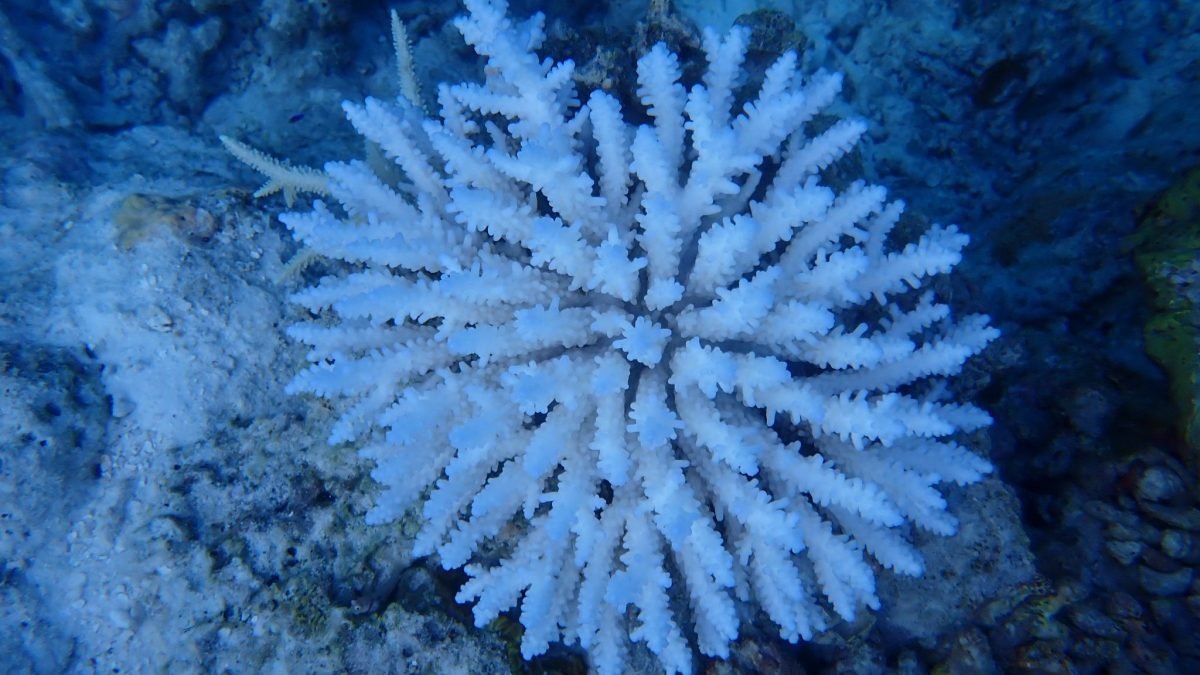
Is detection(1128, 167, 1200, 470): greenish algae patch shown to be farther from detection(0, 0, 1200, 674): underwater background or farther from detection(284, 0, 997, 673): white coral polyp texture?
detection(284, 0, 997, 673): white coral polyp texture

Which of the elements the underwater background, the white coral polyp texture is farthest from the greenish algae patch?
the white coral polyp texture

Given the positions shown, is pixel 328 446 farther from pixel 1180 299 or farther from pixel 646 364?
pixel 1180 299

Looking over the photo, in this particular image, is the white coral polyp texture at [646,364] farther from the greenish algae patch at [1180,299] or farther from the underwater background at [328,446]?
the greenish algae patch at [1180,299]

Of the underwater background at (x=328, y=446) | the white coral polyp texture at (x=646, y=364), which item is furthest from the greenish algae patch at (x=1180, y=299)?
the white coral polyp texture at (x=646, y=364)

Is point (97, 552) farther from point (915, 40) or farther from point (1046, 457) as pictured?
point (915, 40)

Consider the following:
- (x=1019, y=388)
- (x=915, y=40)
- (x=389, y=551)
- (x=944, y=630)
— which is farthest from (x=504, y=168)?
(x=915, y=40)

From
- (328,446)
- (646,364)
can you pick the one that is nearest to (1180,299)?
(646,364)
